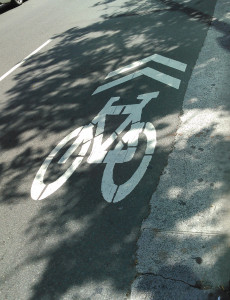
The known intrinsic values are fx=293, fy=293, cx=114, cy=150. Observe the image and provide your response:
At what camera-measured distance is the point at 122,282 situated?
293cm

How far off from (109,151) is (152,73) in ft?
8.23

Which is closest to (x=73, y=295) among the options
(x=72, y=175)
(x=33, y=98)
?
(x=72, y=175)

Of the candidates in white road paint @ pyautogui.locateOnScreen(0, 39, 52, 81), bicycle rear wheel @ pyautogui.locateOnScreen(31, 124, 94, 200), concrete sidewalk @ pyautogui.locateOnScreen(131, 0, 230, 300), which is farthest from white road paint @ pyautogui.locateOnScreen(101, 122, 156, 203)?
white road paint @ pyautogui.locateOnScreen(0, 39, 52, 81)

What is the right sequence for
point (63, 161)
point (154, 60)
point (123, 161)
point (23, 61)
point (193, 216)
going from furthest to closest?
point (23, 61) < point (154, 60) < point (63, 161) < point (123, 161) < point (193, 216)

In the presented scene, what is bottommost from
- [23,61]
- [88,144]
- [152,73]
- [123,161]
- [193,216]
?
[193,216]

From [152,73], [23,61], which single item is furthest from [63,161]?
[23,61]

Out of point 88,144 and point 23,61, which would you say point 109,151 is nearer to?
point 88,144

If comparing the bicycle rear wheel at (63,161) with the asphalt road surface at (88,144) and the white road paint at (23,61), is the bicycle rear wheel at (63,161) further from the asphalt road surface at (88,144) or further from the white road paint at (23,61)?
the white road paint at (23,61)

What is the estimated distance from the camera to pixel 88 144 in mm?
4820

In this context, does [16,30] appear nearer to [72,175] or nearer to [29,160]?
[29,160]

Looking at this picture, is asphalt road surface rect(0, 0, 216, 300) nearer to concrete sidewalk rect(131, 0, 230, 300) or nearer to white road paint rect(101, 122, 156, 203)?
white road paint rect(101, 122, 156, 203)

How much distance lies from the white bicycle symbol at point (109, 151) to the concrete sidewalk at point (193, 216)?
0.42 metres

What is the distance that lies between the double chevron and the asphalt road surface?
0.09 ft

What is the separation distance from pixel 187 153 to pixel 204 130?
0.58 m
